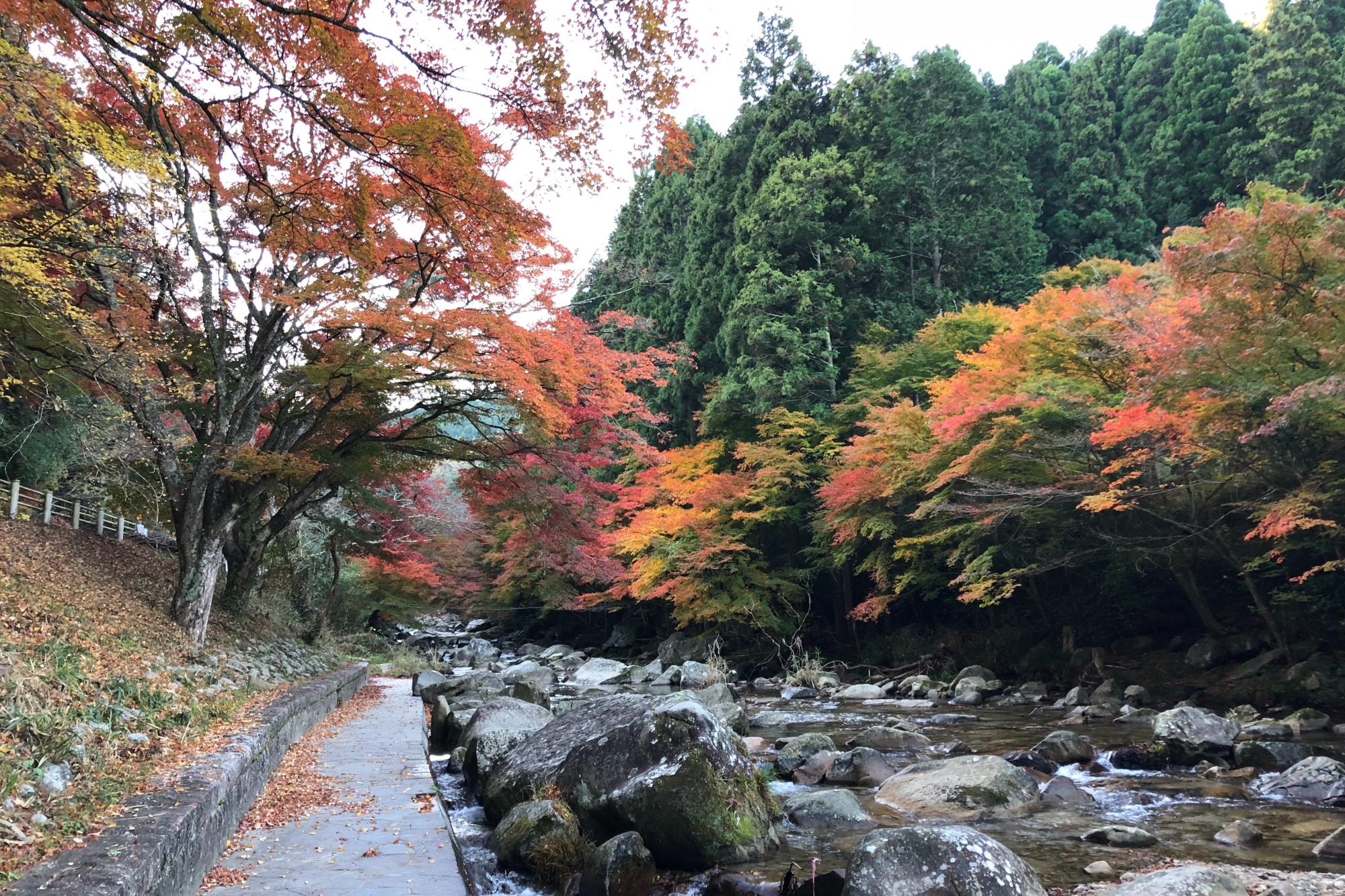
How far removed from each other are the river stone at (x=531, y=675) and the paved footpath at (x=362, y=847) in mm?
11319

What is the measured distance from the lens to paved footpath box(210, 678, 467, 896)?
3.76 m

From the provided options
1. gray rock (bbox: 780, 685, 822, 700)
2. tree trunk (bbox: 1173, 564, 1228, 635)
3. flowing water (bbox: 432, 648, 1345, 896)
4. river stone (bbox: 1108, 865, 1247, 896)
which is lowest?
gray rock (bbox: 780, 685, 822, 700)

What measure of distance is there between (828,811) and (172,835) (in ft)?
16.0

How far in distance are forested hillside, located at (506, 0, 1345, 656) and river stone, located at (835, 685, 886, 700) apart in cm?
235

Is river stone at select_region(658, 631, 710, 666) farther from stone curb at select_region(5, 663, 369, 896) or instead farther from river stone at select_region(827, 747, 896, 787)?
stone curb at select_region(5, 663, 369, 896)

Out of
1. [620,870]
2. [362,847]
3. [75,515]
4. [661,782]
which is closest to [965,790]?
[661,782]

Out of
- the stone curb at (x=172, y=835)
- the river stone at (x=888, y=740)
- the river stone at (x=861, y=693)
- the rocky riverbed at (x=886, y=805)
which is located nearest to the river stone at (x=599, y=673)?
the river stone at (x=861, y=693)

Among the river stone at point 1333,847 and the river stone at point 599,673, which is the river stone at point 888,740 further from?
the river stone at point 599,673

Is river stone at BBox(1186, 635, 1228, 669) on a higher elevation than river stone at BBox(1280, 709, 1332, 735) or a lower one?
higher

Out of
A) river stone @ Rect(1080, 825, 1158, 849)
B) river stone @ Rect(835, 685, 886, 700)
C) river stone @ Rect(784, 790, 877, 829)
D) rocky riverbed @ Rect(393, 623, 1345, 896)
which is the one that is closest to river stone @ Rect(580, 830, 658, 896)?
rocky riverbed @ Rect(393, 623, 1345, 896)

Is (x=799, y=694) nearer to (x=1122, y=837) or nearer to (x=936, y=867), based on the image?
(x=1122, y=837)

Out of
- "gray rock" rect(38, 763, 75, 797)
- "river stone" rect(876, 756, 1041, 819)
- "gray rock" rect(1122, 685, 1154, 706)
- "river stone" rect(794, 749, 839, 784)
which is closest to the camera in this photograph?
"gray rock" rect(38, 763, 75, 797)

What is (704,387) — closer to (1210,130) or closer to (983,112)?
(983,112)

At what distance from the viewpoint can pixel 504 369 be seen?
32.5ft
